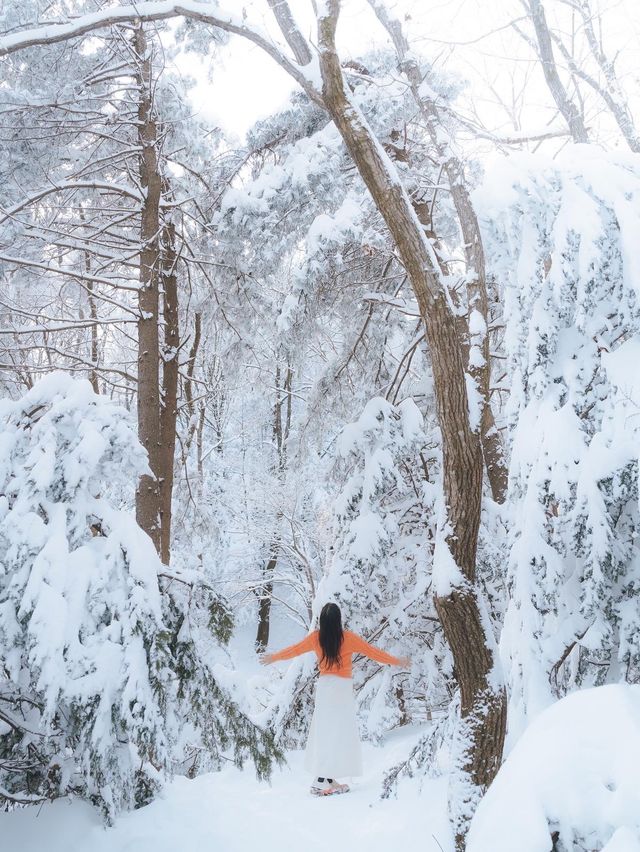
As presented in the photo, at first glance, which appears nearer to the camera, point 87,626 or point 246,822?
point 87,626

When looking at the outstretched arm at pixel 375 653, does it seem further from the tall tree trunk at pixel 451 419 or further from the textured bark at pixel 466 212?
the textured bark at pixel 466 212

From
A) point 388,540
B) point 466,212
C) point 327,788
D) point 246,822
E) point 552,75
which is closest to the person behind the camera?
point 246,822

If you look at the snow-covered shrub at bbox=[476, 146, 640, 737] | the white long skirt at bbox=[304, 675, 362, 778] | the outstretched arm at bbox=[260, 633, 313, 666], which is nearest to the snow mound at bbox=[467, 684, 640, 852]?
the snow-covered shrub at bbox=[476, 146, 640, 737]

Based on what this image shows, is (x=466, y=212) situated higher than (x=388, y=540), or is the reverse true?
(x=466, y=212)

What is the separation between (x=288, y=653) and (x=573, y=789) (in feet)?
11.3

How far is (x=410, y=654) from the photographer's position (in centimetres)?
644

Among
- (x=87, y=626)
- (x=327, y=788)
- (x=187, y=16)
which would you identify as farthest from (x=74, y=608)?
(x=187, y=16)

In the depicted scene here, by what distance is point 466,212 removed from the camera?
197 inches

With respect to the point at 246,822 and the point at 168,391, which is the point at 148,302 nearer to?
the point at 168,391

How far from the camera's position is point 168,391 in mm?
6785

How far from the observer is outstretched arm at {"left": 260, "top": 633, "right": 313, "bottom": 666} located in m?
4.77

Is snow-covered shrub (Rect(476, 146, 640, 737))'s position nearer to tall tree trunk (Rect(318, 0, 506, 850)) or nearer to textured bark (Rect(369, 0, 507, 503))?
tall tree trunk (Rect(318, 0, 506, 850))

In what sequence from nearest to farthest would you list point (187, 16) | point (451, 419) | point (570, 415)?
point (570, 415)
point (451, 419)
point (187, 16)

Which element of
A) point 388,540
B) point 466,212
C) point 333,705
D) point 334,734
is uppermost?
point 466,212
